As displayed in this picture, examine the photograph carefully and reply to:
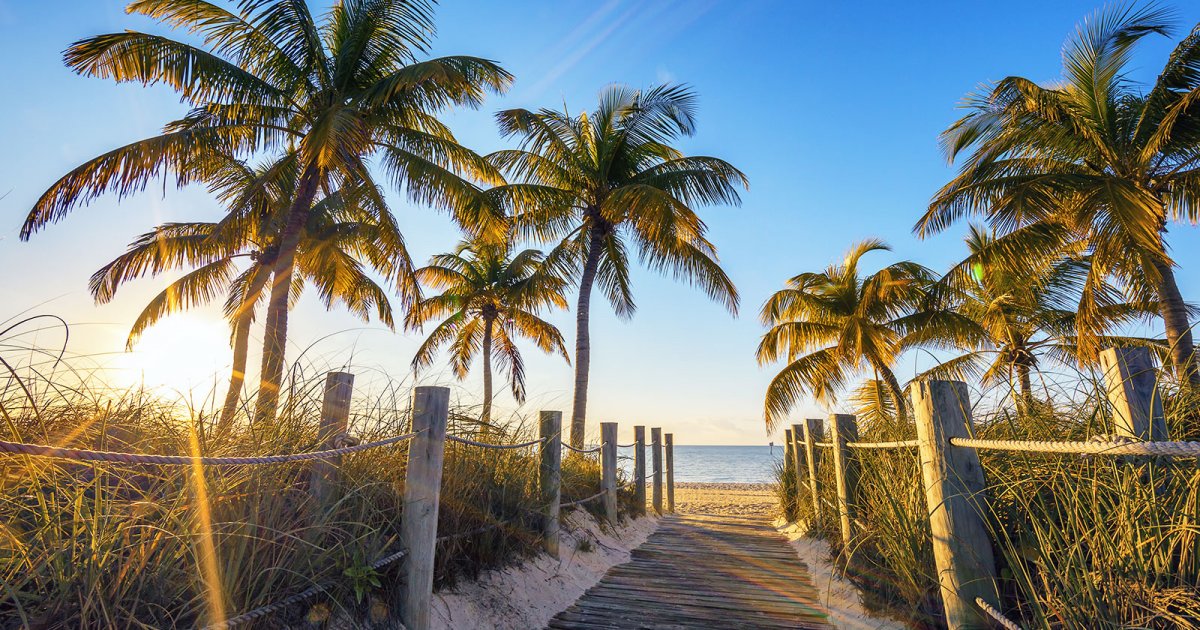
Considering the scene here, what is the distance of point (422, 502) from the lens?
10.2 ft

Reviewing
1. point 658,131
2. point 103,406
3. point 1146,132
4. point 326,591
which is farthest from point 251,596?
point 1146,132

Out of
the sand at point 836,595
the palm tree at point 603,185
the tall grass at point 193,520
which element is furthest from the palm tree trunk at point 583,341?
the tall grass at point 193,520

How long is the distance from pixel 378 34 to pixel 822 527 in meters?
10.4

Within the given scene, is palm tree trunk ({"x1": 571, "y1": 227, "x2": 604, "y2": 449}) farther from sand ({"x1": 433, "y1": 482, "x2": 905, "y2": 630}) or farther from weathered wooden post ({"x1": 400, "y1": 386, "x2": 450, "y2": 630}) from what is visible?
weathered wooden post ({"x1": 400, "y1": 386, "x2": 450, "y2": 630})

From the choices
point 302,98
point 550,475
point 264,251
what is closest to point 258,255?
point 264,251

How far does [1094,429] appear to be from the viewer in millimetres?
2799

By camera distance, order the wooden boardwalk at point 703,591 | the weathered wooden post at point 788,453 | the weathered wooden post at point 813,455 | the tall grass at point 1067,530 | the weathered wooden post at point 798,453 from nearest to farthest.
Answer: the tall grass at point 1067,530, the wooden boardwalk at point 703,591, the weathered wooden post at point 813,455, the weathered wooden post at point 798,453, the weathered wooden post at point 788,453

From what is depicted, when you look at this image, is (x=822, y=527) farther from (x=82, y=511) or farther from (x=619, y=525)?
(x=82, y=511)

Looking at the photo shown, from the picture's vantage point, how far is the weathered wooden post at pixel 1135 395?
2312 millimetres

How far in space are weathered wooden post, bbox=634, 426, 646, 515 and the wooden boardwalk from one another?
186 cm

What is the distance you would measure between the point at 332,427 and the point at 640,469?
7257 mm

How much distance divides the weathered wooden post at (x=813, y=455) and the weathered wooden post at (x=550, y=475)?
3245mm

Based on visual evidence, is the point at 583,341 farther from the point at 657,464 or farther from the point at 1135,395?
the point at 1135,395

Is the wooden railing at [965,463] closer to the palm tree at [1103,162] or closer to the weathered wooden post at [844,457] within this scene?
the weathered wooden post at [844,457]
